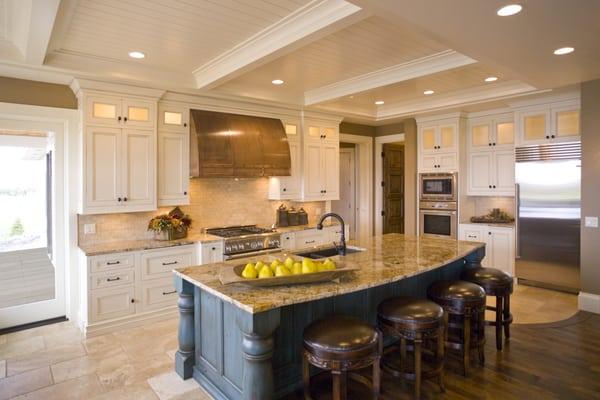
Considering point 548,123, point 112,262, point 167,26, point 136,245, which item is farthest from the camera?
point 548,123

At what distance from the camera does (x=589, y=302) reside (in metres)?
4.39

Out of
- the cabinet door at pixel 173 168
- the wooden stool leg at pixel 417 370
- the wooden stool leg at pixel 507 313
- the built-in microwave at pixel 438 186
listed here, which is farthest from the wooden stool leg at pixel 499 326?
the cabinet door at pixel 173 168

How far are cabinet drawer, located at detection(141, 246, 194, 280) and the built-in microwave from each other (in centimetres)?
403

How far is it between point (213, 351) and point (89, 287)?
1843mm

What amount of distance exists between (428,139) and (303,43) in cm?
391

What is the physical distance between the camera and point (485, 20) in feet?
8.63

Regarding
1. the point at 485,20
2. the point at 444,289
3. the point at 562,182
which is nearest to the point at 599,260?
the point at 562,182

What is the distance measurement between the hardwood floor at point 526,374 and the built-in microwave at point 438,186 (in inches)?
107

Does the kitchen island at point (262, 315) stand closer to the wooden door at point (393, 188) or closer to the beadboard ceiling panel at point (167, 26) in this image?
the beadboard ceiling panel at point (167, 26)

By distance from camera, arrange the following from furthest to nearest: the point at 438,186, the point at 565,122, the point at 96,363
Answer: the point at 438,186 < the point at 565,122 < the point at 96,363

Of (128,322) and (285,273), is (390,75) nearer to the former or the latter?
(285,273)

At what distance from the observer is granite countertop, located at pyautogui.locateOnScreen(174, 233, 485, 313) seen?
6.91ft

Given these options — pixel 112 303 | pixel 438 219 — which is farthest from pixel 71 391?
pixel 438 219

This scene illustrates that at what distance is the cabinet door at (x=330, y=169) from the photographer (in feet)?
19.7
